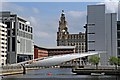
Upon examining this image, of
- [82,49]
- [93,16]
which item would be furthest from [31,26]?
[82,49]

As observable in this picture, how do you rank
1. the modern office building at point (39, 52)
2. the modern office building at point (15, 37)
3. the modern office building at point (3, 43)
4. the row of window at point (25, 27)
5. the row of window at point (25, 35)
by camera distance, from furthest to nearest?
1. the modern office building at point (39, 52)
2. the row of window at point (25, 27)
3. the row of window at point (25, 35)
4. the modern office building at point (15, 37)
5. the modern office building at point (3, 43)

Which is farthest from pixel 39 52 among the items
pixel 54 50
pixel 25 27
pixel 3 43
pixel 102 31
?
pixel 3 43

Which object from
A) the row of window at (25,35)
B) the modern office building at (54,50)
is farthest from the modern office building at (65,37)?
the row of window at (25,35)

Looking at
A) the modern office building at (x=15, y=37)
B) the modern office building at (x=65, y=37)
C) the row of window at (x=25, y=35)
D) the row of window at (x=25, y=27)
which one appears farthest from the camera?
the modern office building at (x=65, y=37)

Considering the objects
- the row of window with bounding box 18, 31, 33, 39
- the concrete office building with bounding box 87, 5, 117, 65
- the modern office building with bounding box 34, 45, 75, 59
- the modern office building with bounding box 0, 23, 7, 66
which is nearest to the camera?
the modern office building with bounding box 0, 23, 7, 66

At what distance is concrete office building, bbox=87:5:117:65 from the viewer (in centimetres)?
4284

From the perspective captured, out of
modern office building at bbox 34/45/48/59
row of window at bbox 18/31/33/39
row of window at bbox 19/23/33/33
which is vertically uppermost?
row of window at bbox 19/23/33/33

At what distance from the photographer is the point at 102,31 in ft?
148

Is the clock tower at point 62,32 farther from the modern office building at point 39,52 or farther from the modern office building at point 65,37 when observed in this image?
the modern office building at point 39,52

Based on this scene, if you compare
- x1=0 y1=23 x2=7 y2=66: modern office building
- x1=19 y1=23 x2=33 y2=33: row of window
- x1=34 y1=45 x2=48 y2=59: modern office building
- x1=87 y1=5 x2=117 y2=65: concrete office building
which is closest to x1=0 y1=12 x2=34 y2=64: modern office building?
x1=19 y1=23 x2=33 y2=33: row of window

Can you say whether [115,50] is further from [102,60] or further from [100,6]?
[100,6]

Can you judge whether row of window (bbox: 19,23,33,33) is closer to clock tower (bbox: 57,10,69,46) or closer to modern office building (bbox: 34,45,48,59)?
modern office building (bbox: 34,45,48,59)

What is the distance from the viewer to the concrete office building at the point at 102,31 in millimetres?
42844

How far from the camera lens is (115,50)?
141ft
